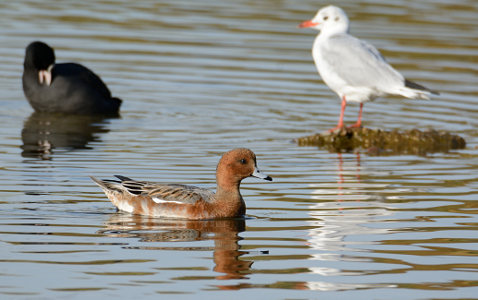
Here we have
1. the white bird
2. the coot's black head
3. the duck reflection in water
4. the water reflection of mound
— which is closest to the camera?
the duck reflection in water

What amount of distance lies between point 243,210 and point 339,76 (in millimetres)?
5346

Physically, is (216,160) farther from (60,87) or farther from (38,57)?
(38,57)

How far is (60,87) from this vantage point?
16.9 meters

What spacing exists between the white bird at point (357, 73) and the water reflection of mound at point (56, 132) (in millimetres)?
3253

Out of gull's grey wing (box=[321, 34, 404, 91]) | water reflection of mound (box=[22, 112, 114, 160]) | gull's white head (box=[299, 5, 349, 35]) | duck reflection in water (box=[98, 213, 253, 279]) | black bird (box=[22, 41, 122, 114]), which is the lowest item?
duck reflection in water (box=[98, 213, 253, 279])

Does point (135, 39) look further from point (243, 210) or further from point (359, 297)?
point (359, 297)

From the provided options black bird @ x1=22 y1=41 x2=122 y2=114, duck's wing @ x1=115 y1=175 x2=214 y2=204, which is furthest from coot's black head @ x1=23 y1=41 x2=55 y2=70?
duck's wing @ x1=115 y1=175 x2=214 y2=204

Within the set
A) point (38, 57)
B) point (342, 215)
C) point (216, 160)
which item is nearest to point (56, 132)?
point (38, 57)

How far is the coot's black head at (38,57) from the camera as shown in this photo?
16703 mm

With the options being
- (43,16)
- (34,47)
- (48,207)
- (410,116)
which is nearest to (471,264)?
(48,207)

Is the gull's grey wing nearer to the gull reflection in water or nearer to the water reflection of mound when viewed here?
the gull reflection in water

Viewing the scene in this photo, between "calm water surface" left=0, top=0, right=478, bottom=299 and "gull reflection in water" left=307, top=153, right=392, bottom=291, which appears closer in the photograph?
"calm water surface" left=0, top=0, right=478, bottom=299

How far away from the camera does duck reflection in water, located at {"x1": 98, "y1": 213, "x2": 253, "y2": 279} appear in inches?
332

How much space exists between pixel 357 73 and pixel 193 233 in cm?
614
